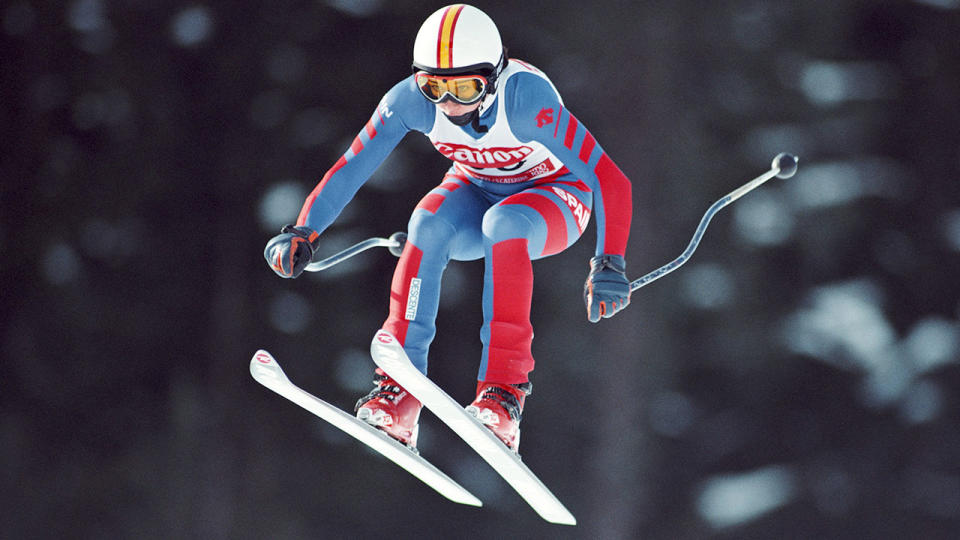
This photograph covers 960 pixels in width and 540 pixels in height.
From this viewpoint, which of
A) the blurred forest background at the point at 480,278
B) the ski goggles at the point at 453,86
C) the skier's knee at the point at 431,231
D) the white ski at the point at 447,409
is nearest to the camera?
the white ski at the point at 447,409

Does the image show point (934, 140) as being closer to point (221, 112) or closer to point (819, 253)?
point (819, 253)

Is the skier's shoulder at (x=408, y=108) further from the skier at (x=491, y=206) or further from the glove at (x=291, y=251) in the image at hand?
the glove at (x=291, y=251)

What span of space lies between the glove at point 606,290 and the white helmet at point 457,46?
0.42m

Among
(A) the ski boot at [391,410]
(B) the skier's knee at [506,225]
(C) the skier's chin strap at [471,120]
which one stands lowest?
(A) the ski boot at [391,410]

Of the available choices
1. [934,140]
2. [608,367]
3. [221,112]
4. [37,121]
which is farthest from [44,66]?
[934,140]

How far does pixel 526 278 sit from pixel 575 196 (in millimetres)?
247

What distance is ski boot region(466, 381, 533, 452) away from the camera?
192 cm

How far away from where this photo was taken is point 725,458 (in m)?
2.78

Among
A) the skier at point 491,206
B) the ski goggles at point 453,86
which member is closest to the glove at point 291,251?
the skier at point 491,206

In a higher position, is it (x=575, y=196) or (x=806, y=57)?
(x=806, y=57)

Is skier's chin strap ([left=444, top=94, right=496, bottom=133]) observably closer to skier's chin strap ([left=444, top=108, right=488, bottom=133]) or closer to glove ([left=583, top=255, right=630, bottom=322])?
skier's chin strap ([left=444, top=108, right=488, bottom=133])

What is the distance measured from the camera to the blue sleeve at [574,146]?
1.99 meters

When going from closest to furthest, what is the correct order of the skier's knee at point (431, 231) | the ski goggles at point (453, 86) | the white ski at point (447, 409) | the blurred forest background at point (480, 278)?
the white ski at point (447, 409) < the ski goggles at point (453, 86) < the skier's knee at point (431, 231) < the blurred forest background at point (480, 278)

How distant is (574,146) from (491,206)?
0.81 ft
